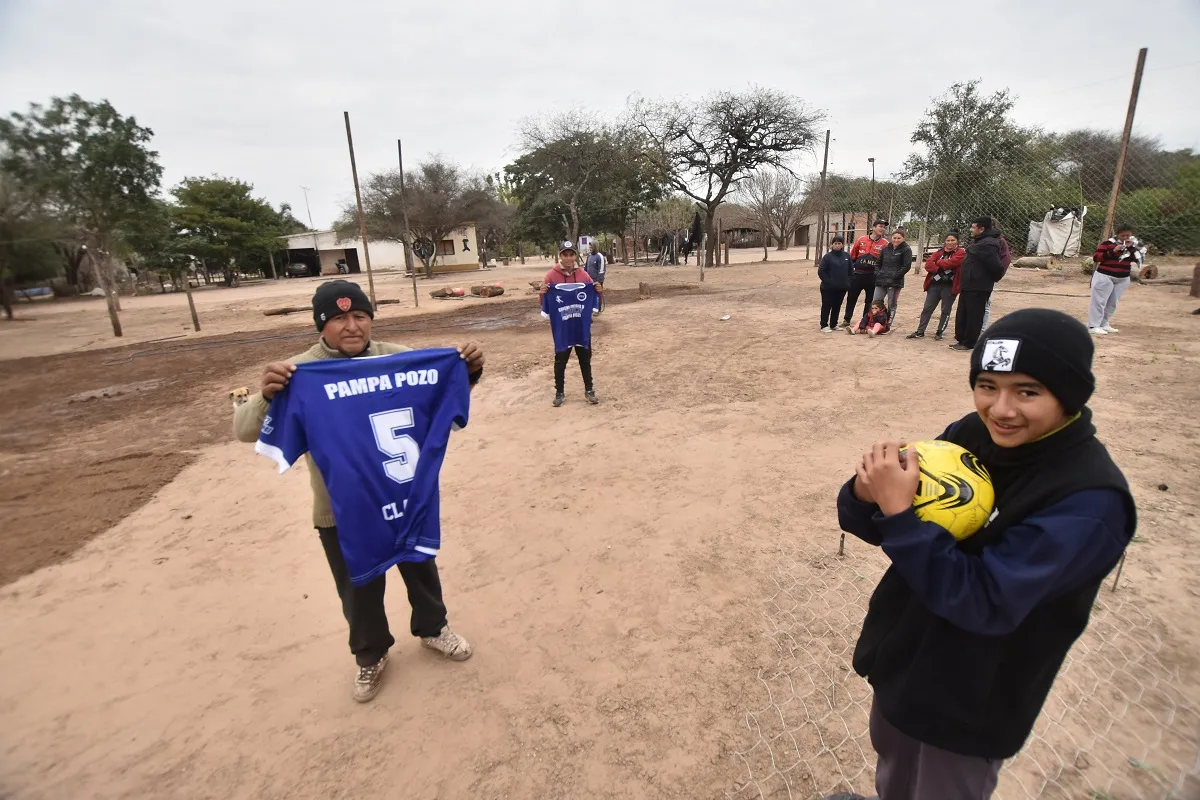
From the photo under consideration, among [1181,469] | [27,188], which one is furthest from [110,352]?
[1181,469]

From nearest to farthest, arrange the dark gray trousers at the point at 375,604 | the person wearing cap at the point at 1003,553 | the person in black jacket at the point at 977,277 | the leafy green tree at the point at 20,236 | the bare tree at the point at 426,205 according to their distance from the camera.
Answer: the person wearing cap at the point at 1003,553
the dark gray trousers at the point at 375,604
the person in black jacket at the point at 977,277
the leafy green tree at the point at 20,236
the bare tree at the point at 426,205

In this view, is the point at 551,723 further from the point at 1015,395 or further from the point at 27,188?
the point at 27,188

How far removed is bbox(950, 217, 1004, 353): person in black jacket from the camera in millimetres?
7570

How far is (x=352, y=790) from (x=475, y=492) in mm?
2595

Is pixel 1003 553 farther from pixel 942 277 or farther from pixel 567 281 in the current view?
pixel 942 277

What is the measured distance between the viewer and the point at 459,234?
136ft

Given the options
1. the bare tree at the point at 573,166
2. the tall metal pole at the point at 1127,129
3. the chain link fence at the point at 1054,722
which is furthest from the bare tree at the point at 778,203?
the chain link fence at the point at 1054,722

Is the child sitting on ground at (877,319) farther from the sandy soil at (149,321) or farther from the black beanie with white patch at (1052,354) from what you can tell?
the sandy soil at (149,321)

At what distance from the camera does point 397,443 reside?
7.81ft

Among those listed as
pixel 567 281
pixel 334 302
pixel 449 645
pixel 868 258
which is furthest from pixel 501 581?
pixel 868 258

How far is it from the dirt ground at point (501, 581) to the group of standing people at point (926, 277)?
1.52 metres

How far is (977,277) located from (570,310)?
591 cm

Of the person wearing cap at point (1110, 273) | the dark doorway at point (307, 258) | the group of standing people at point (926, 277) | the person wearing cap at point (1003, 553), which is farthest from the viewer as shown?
the dark doorway at point (307, 258)

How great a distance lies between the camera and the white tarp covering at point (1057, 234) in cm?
1895
